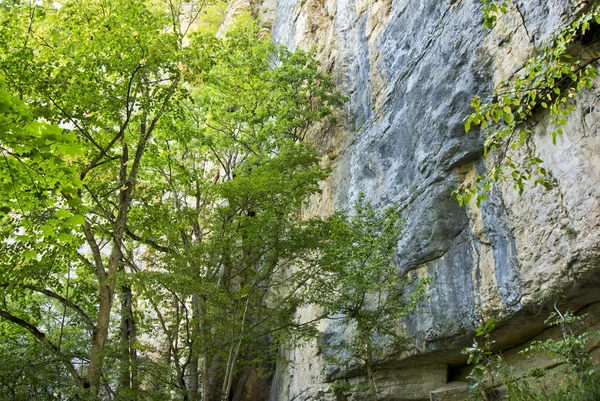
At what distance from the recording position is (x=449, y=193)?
9555mm

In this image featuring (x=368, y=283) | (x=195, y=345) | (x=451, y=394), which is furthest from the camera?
(x=195, y=345)

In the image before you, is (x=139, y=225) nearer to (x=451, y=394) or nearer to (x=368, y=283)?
(x=368, y=283)

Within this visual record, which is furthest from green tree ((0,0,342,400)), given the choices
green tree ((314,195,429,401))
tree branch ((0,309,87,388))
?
green tree ((314,195,429,401))

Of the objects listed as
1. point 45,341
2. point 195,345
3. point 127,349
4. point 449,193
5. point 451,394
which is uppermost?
point 449,193

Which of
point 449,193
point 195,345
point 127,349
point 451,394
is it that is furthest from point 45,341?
point 449,193

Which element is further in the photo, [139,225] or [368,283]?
[139,225]

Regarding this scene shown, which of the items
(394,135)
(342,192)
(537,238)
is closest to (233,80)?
(342,192)

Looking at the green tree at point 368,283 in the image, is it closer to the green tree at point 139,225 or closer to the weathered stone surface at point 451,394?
the green tree at point 139,225

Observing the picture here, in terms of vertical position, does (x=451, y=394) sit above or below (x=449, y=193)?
below

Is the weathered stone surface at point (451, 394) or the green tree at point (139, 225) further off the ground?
the green tree at point (139, 225)

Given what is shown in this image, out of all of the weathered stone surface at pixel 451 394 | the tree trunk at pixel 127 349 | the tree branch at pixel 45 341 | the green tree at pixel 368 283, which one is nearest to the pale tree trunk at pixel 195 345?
the tree trunk at pixel 127 349

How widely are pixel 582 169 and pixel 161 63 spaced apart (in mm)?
7938

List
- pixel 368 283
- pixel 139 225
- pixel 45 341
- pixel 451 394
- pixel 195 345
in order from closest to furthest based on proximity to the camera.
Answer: pixel 368 283
pixel 451 394
pixel 45 341
pixel 195 345
pixel 139 225

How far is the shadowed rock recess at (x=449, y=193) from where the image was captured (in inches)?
292
